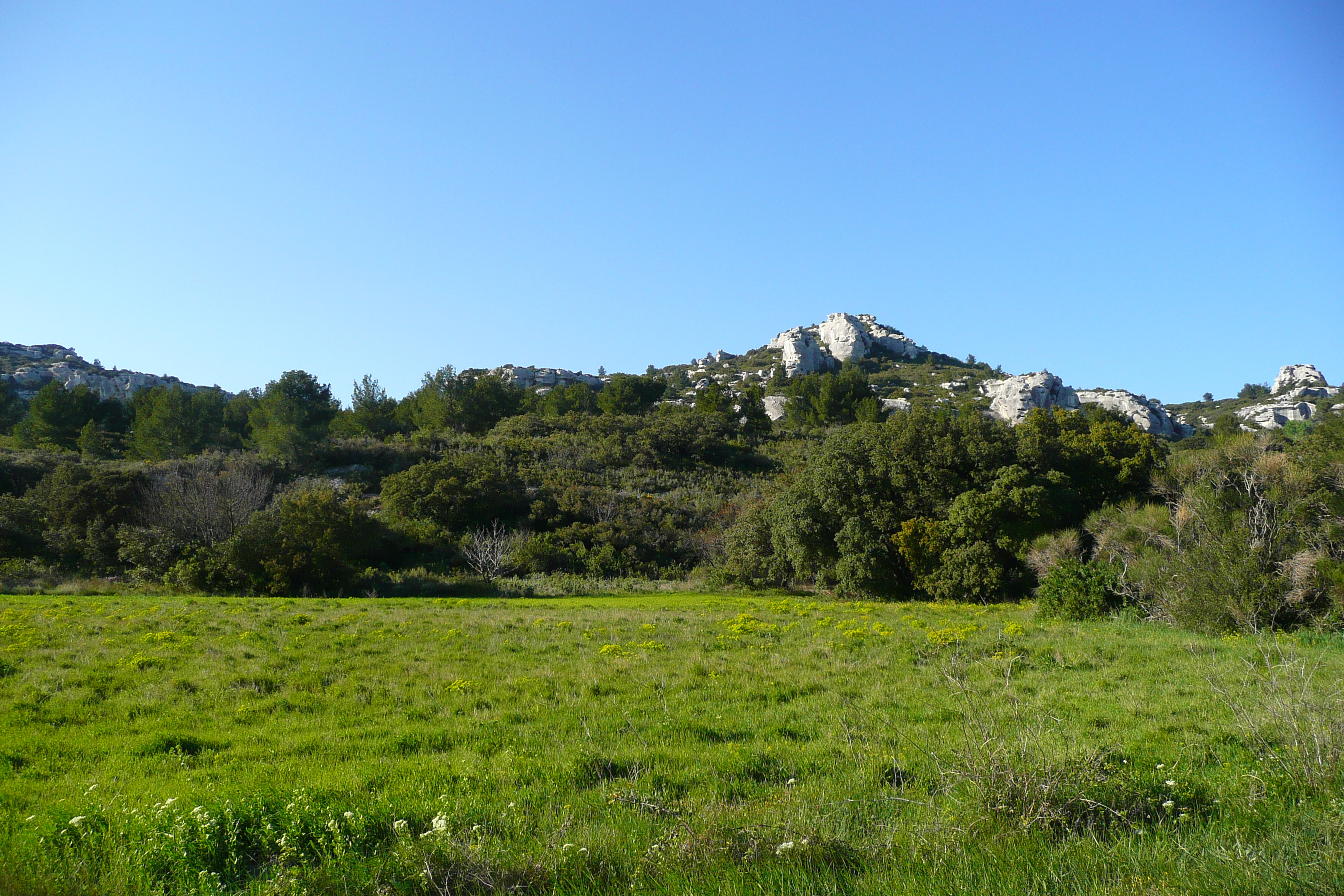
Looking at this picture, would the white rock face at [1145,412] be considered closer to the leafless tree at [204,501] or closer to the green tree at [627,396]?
the green tree at [627,396]

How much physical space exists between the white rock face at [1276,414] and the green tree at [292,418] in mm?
98166

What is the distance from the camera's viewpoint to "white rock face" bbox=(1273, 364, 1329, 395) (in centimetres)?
10419

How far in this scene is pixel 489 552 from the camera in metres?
39.3

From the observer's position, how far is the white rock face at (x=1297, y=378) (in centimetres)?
10419

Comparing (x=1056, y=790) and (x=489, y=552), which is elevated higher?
(x=1056, y=790)

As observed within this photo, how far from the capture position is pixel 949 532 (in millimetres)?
30141

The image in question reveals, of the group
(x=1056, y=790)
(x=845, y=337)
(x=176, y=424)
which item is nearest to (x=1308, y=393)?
(x=845, y=337)

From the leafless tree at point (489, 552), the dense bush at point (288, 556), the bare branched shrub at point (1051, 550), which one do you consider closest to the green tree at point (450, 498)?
the leafless tree at point (489, 552)

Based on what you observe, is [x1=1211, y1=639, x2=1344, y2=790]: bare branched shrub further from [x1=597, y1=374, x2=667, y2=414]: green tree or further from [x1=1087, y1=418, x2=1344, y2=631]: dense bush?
[x1=597, y1=374, x2=667, y2=414]: green tree

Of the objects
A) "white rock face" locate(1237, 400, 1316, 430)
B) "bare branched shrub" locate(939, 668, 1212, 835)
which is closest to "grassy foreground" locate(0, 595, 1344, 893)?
"bare branched shrub" locate(939, 668, 1212, 835)

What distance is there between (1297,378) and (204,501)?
477 ft

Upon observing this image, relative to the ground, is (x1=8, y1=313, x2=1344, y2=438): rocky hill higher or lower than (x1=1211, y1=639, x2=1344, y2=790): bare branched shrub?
higher

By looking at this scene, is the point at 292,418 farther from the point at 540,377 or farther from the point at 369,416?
the point at 540,377

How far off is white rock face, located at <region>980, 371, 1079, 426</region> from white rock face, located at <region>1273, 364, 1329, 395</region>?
153 ft
